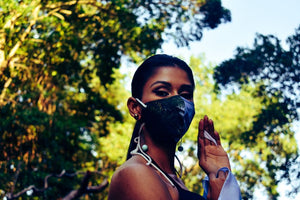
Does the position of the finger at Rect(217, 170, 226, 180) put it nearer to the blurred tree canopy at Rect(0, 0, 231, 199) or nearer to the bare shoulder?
the bare shoulder

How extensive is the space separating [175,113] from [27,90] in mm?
9692

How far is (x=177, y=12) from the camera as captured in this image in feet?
41.2

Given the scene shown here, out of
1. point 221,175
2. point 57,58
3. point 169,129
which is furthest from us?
point 57,58

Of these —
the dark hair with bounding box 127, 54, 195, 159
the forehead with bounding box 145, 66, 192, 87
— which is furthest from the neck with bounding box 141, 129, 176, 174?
the forehead with bounding box 145, 66, 192, 87

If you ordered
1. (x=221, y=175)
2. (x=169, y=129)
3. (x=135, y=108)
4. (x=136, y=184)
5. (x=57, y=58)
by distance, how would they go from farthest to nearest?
(x=57, y=58)
(x=135, y=108)
(x=169, y=129)
(x=221, y=175)
(x=136, y=184)

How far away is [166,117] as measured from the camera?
256cm

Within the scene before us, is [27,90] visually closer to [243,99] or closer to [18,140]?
[18,140]

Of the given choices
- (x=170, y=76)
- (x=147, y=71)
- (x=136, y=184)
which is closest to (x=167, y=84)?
(x=170, y=76)

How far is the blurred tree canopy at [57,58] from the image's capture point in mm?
9641

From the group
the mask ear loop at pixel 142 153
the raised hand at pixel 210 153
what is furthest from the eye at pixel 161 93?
the raised hand at pixel 210 153

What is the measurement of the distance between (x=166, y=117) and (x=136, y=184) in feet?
2.19

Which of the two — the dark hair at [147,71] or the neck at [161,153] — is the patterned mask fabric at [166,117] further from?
the dark hair at [147,71]

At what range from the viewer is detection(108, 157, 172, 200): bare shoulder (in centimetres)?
199

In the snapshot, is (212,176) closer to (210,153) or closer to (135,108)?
(210,153)
